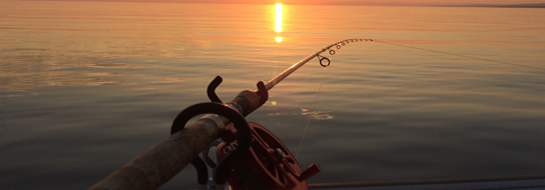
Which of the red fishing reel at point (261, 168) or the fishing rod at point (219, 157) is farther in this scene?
the red fishing reel at point (261, 168)

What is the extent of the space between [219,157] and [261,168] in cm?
17

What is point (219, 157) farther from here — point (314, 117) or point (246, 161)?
point (314, 117)

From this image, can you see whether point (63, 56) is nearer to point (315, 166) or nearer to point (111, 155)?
point (111, 155)

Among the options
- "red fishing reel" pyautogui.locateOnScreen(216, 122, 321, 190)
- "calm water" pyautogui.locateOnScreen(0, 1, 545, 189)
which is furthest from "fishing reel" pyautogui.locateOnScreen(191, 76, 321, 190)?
"calm water" pyautogui.locateOnScreen(0, 1, 545, 189)

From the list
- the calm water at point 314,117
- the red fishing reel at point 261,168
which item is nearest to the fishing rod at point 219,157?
the red fishing reel at point 261,168

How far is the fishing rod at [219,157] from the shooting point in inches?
47.9

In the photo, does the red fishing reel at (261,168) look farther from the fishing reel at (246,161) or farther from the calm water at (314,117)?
the calm water at (314,117)

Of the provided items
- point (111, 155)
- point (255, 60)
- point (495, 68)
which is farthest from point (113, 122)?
point (495, 68)

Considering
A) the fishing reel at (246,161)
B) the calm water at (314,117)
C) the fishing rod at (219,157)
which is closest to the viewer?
the fishing rod at (219,157)

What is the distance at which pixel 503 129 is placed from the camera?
7488 mm

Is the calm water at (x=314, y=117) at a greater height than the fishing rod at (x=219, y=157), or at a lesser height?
lesser

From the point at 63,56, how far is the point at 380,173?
15.6 m

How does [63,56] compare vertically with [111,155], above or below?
above

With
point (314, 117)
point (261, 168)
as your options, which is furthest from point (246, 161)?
point (314, 117)
